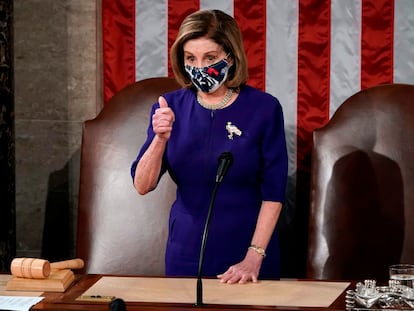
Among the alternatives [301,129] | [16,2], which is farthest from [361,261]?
[16,2]

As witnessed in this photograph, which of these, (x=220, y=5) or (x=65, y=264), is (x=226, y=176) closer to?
(x=65, y=264)

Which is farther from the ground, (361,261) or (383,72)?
(383,72)

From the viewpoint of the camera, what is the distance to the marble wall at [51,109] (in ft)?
14.4

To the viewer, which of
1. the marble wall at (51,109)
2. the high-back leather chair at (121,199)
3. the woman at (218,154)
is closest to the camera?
the woman at (218,154)

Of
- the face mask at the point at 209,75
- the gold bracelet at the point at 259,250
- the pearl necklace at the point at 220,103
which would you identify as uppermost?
the face mask at the point at 209,75

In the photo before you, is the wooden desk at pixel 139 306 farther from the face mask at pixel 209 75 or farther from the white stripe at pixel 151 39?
the white stripe at pixel 151 39

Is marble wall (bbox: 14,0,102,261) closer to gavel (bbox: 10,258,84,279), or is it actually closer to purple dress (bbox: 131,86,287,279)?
purple dress (bbox: 131,86,287,279)

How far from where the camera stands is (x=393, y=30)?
4133mm

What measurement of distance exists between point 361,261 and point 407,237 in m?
0.24

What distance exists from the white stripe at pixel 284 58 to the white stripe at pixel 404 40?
49cm

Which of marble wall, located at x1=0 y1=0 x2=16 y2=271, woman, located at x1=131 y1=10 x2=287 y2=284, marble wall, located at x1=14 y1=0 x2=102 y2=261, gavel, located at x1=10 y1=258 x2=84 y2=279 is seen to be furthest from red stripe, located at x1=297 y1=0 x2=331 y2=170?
gavel, located at x1=10 y1=258 x2=84 y2=279

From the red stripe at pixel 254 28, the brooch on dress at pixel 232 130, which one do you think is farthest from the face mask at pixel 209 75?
the red stripe at pixel 254 28

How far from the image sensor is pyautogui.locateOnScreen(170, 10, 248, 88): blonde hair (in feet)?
9.52

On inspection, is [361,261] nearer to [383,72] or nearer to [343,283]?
[383,72]
